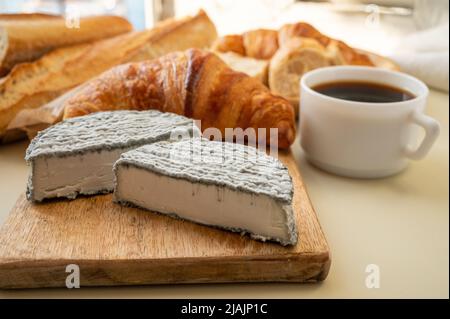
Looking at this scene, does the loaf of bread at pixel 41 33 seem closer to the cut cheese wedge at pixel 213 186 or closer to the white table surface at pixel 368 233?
the white table surface at pixel 368 233

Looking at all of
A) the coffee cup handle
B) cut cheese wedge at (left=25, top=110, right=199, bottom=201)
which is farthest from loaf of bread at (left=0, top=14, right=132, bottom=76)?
the coffee cup handle

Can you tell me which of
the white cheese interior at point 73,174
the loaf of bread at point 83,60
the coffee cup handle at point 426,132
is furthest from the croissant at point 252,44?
the white cheese interior at point 73,174

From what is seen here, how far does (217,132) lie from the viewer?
1.15 meters

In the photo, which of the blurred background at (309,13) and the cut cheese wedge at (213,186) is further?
the blurred background at (309,13)

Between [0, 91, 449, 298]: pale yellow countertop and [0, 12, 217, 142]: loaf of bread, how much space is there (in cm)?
11

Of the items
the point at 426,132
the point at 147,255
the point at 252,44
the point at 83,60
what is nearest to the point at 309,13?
the point at 252,44

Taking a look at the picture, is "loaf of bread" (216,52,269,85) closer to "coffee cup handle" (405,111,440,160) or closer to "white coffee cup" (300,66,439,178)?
"white coffee cup" (300,66,439,178)

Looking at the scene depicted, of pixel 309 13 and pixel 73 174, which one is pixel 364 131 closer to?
pixel 73 174

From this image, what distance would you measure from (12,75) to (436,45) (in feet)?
4.02

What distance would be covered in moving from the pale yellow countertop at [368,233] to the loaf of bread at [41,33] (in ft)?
0.86

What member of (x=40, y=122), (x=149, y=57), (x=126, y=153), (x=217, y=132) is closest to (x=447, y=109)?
(x=217, y=132)

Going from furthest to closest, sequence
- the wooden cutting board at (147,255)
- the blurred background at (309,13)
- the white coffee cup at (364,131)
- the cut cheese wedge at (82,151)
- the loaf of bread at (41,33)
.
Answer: the blurred background at (309,13) → the loaf of bread at (41,33) → the white coffee cup at (364,131) → the cut cheese wedge at (82,151) → the wooden cutting board at (147,255)

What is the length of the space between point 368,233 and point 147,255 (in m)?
0.40

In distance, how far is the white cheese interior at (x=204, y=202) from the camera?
823 millimetres
